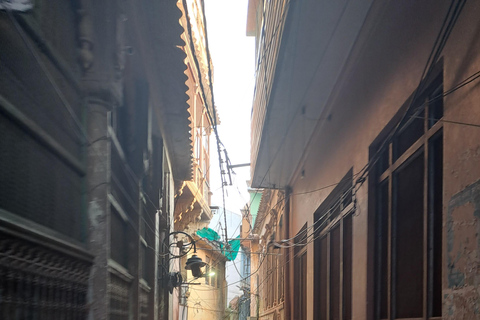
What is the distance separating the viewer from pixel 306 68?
729 centimetres

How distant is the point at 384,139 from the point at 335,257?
314 cm

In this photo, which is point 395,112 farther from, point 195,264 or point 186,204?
point 186,204

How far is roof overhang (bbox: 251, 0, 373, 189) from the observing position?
5930 mm

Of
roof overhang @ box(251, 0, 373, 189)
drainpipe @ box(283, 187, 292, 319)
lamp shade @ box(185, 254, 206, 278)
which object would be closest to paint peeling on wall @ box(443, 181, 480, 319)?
roof overhang @ box(251, 0, 373, 189)

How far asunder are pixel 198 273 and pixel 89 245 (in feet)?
21.5

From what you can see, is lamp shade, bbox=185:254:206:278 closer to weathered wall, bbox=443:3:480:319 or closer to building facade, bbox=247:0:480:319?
building facade, bbox=247:0:480:319

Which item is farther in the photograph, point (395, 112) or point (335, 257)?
point (335, 257)

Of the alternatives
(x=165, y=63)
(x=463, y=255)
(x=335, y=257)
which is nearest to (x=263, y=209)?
(x=335, y=257)

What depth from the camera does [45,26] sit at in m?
2.97

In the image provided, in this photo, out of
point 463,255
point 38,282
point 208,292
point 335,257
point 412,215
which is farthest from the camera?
point 208,292

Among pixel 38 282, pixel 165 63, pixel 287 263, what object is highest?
pixel 165 63

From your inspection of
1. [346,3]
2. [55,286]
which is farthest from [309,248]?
[55,286]

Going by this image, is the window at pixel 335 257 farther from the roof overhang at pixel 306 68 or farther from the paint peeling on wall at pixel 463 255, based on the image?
the paint peeling on wall at pixel 463 255

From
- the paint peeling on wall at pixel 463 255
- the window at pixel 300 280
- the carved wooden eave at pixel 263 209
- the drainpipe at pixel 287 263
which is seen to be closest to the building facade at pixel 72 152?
→ the paint peeling on wall at pixel 463 255
